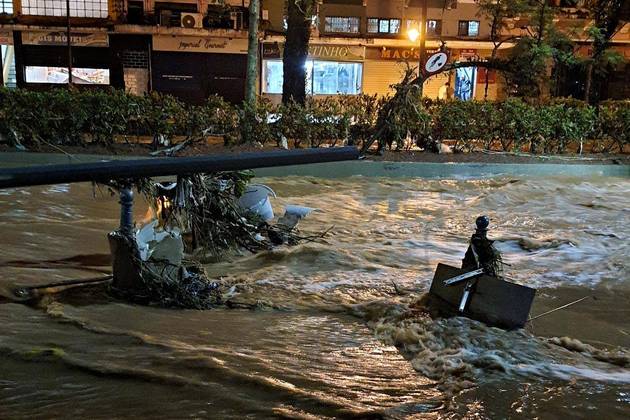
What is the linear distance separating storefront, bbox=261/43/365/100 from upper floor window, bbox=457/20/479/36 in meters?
4.29

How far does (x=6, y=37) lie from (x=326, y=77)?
1265 cm

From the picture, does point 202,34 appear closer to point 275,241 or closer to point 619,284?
point 275,241

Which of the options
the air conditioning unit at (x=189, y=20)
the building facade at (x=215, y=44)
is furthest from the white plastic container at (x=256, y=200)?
the air conditioning unit at (x=189, y=20)

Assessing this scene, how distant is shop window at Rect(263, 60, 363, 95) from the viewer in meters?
26.5

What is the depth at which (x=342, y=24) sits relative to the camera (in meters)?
25.8

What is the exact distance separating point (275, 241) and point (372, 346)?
111 inches

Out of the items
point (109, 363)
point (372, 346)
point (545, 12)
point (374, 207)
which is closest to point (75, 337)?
point (109, 363)

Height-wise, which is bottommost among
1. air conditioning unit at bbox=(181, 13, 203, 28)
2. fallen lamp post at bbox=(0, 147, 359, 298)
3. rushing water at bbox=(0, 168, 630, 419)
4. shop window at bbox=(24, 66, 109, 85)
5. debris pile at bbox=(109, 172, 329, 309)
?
rushing water at bbox=(0, 168, 630, 419)

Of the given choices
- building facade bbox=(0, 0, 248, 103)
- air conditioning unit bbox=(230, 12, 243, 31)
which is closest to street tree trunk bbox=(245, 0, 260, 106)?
building facade bbox=(0, 0, 248, 103)

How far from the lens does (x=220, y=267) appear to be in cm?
618

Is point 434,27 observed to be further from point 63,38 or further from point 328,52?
point 63,38

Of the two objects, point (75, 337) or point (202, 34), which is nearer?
point (75, 337)

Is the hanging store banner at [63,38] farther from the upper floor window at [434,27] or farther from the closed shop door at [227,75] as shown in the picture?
the upper floor window at [434,27]

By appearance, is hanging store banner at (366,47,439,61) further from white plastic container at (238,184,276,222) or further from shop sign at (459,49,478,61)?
white plastic container at (238,184,276,222)
